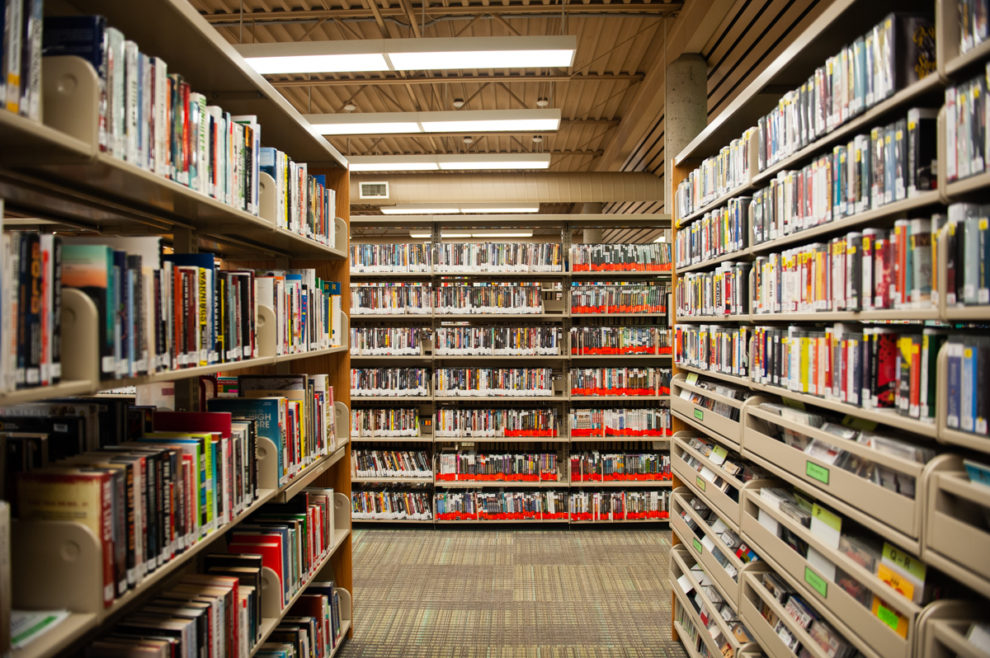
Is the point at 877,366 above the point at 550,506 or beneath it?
above

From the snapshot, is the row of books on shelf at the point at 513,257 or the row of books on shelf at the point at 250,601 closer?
the row of books on shelf at the point at 250,601

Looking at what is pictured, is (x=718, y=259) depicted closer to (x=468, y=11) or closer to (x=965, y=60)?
(x=965, y=60)

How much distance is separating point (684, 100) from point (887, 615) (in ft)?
15.0

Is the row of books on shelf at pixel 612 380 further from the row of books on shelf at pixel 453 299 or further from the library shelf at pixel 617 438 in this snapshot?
the row of books on shelf at pixel 453 299

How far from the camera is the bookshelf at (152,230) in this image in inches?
42.0

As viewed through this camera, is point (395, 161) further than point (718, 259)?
Yes

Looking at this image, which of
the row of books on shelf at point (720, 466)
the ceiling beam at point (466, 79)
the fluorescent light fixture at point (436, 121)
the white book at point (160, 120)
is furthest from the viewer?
the ceiling beam at point (466, 79)

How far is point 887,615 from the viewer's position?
1314 millimetres

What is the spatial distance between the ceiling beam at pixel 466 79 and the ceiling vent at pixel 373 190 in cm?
153

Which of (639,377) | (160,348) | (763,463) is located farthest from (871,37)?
(639,377)

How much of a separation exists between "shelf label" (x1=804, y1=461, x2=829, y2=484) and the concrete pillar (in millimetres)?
3625

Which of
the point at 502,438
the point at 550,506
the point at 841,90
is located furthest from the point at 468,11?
the point at 550,506

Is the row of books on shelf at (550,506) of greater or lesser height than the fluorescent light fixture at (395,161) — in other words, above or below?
below

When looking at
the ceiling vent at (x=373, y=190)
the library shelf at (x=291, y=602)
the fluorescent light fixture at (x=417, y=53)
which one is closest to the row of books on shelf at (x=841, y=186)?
the fluorescent light fixture at (x=417, y=53)
